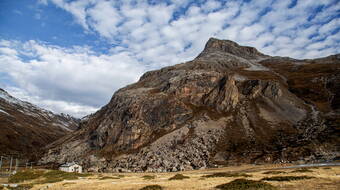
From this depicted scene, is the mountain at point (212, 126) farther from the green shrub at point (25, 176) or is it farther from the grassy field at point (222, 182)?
the grassy field at point (222, 182)

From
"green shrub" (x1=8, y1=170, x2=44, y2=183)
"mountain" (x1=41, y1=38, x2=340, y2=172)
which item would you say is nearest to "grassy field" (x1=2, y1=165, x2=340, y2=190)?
"green shrub" (x1=8, y1=170, x2=44, y2=183)

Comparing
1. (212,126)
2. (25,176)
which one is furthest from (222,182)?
(212,126)

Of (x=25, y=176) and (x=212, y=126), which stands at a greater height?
(x=212, y=126)

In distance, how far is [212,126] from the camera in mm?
112625

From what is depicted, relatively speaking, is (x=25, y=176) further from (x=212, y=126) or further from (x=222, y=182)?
(x=212, y=126)

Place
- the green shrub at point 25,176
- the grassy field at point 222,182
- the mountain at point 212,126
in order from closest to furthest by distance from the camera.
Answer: the grassy field at point 222,182 → the green shrub at point 25,176 → the mountain at point 212,126

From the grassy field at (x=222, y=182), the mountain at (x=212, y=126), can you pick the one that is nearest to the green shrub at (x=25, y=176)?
the grassy field at (x=222, y=182)

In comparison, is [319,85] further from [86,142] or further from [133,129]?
[86,142]

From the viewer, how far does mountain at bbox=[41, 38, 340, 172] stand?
92.3 meters

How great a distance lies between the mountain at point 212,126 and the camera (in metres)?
92.3

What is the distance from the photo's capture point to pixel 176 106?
128 meters

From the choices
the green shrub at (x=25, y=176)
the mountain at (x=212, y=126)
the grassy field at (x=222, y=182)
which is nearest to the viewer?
the grassy field at (x=222, y=182)

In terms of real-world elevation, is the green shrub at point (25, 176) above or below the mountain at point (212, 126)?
below

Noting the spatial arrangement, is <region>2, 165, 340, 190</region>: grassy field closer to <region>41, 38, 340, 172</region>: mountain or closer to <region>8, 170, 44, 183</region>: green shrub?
<region>8, 170, 44, 183</region>: green shrub
